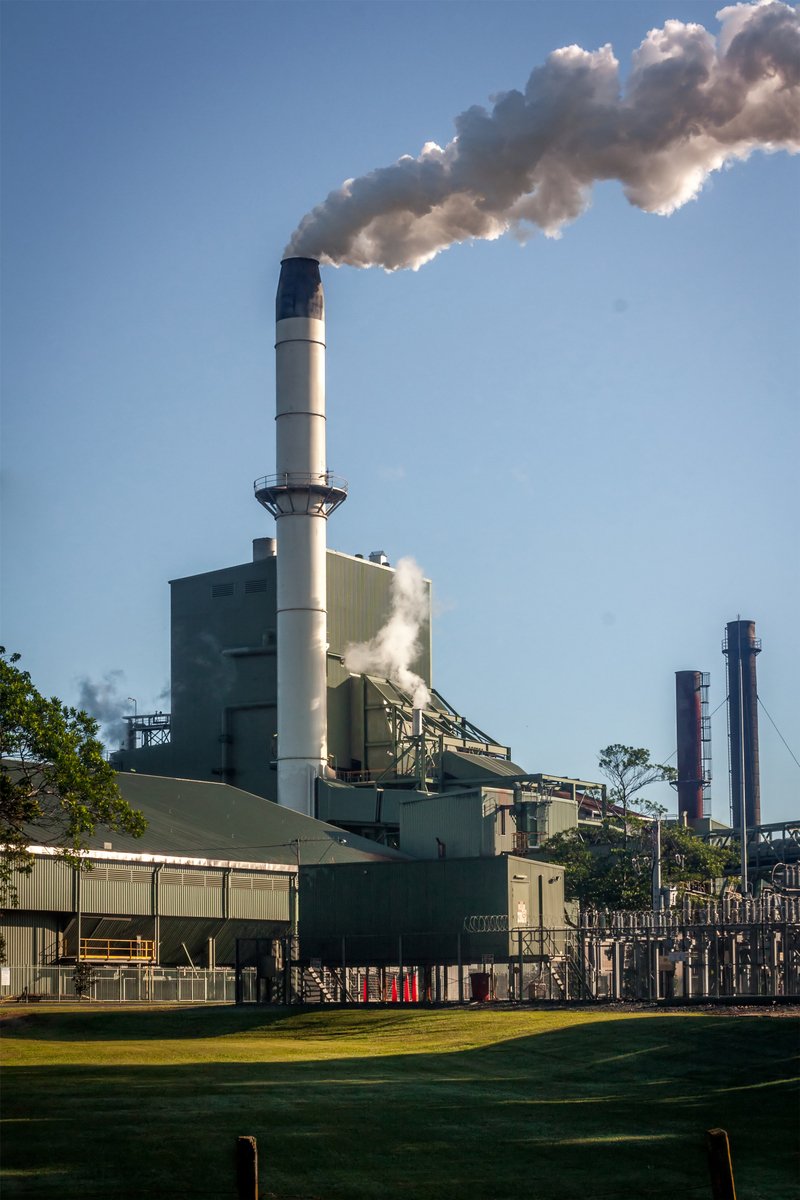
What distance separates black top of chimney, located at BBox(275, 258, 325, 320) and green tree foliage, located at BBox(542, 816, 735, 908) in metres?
32.3

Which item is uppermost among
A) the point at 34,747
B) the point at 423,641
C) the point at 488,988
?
the point at 423,641

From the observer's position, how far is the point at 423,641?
115m

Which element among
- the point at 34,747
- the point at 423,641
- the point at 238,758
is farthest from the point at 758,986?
the point at 423,641

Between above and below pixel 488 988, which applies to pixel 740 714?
above

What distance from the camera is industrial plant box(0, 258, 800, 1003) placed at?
2202 inches

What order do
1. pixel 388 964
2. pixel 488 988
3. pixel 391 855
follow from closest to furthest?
1. pixel 488 988
2. pixel 388 964
3. pixel 391 855

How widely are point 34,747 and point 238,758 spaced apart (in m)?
61.9

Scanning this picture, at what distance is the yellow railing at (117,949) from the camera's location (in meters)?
63.2

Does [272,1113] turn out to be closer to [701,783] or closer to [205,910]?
[205,910]

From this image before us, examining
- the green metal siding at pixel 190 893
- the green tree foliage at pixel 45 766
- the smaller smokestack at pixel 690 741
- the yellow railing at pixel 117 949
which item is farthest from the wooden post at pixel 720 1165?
the smaller smokestack at pixel 690 741

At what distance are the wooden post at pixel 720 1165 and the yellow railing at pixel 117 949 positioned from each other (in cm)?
4905

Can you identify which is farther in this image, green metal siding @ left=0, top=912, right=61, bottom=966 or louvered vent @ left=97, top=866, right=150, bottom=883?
louvered vent @ left=97, top=866, right=150, bottom=883

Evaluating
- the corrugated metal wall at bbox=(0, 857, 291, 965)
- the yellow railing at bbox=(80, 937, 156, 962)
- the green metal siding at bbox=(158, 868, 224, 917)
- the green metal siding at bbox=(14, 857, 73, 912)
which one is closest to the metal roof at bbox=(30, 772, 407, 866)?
the green metal siding at bbox=(158, 868, 224, 917)

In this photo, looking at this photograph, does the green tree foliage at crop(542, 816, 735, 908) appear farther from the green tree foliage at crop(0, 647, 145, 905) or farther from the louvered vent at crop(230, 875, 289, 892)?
the green tree foliage at crop(0, 647, 145, 905)
